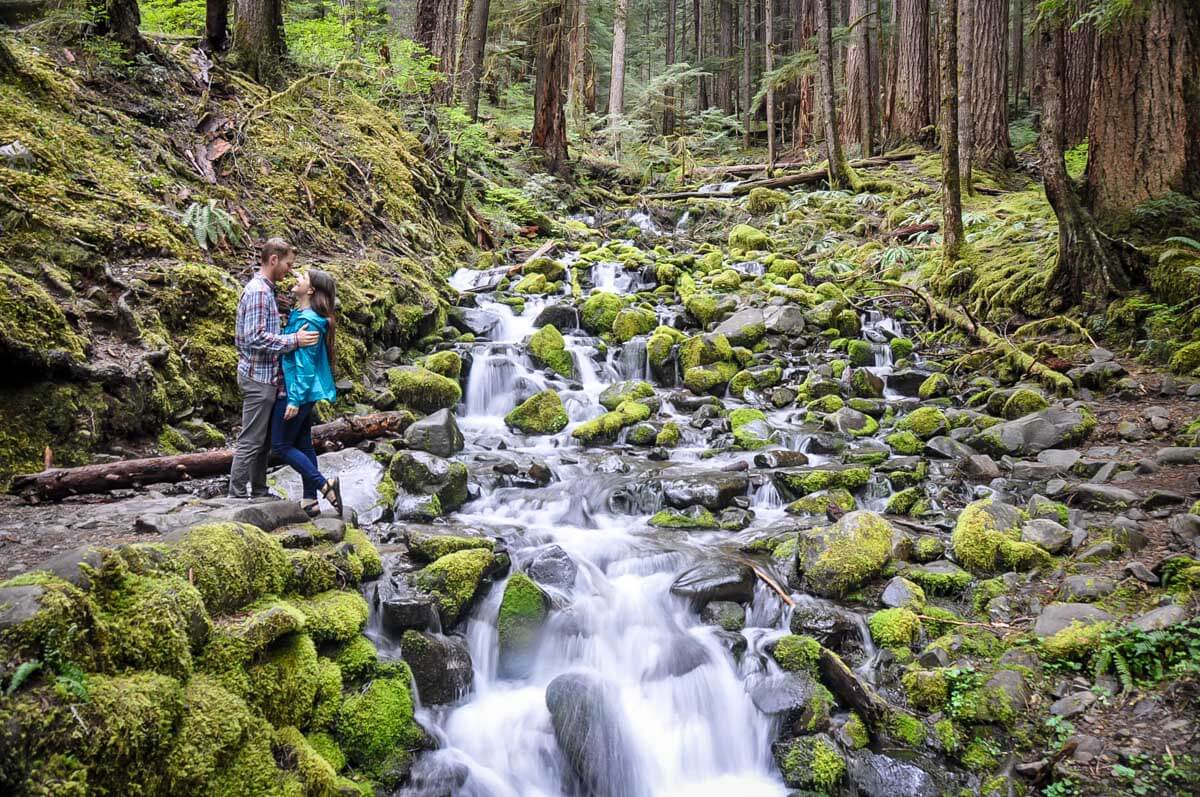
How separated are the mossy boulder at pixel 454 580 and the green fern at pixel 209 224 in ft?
17.5

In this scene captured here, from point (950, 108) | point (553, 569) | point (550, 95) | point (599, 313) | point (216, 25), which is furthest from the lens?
point (550, 95)

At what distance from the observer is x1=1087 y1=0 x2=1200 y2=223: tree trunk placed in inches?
338

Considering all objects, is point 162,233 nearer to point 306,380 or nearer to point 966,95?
point 306,380

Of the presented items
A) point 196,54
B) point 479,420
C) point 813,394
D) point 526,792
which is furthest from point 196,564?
point 196,54

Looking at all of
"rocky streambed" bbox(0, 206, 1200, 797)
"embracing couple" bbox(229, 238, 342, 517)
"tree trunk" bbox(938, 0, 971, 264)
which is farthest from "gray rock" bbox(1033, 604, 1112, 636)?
"tree trunk" bbox(938, 0, 971, 264)

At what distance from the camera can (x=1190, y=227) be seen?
28.1 ft

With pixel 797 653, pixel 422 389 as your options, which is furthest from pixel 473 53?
pixel 797 653

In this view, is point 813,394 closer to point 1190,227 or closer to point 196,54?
point 1190,227

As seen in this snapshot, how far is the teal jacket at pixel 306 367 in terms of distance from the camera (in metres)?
5.34

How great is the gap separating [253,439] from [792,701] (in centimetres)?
447

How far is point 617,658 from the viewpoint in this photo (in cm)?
545

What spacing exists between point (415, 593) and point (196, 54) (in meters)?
10.8

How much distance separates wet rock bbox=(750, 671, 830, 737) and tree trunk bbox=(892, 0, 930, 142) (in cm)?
1999

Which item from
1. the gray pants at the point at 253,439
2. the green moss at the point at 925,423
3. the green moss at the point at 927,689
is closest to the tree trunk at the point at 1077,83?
the green moss at the point at 925,423
